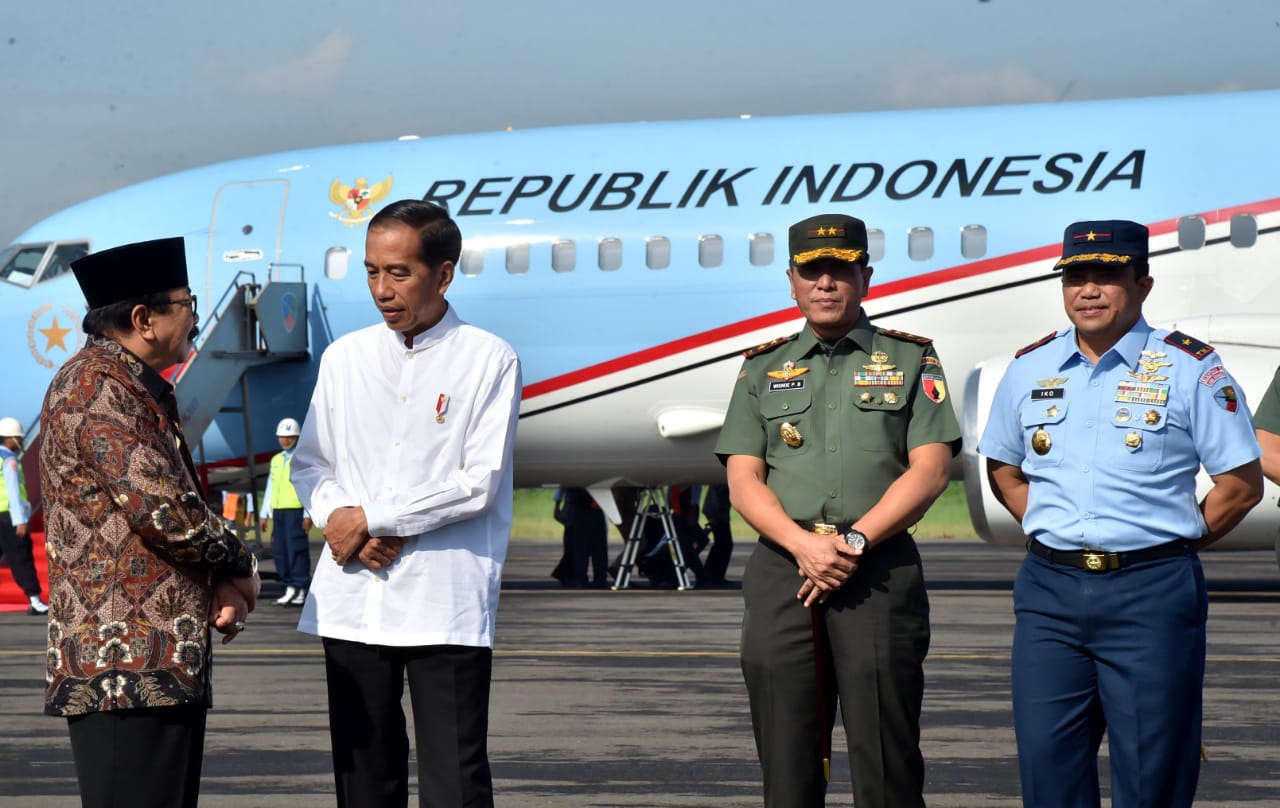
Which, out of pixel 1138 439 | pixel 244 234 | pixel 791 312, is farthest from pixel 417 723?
pixel 244 234

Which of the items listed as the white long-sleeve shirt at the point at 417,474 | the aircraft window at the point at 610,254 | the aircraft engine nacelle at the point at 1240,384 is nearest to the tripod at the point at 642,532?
the aircraft window at the point at 610,254

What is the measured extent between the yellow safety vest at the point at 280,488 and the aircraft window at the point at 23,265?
3.44 meters

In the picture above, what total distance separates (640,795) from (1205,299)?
1023 centimetres

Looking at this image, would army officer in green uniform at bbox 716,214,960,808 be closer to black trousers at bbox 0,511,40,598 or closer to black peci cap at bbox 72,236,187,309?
black peci cap at bbox 72,236,187,309

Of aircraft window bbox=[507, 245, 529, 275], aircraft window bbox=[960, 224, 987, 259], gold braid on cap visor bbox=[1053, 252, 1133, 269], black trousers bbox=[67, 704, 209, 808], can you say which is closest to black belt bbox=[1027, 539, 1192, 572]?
gold braid on cap visor bbox=[1053, 252, 1133, 269]

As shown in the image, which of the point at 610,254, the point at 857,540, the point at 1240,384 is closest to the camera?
the point at 857,540

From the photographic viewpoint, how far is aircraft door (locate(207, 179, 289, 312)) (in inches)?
680

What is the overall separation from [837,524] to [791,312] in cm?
1109

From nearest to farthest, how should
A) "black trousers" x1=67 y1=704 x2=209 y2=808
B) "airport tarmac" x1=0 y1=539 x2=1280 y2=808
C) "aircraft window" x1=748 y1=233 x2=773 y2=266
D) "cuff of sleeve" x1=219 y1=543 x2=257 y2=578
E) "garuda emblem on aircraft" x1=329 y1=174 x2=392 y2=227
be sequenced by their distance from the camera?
"black trousers" x1=67 y1=704 x2=209 y2=808
"cuff of sleeve" x1=219 y1=543 x2=257 y2=578
"airport tarmac" x1=0 y1=539 x2=1280 y2=808
"aircraft window" x1=748 y1=233 x2=773 y2=266
"garuda emblem on aircraft" x1=329 y1=174 x2=392 y2=227

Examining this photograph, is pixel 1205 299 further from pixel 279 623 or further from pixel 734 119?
pixel 279 623

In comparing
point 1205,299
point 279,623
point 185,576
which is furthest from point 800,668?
point 1205,299

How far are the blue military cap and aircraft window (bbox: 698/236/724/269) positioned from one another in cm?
1122

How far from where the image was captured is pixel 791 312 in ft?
52.5

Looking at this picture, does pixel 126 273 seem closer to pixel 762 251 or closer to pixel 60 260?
pixel 762 251
